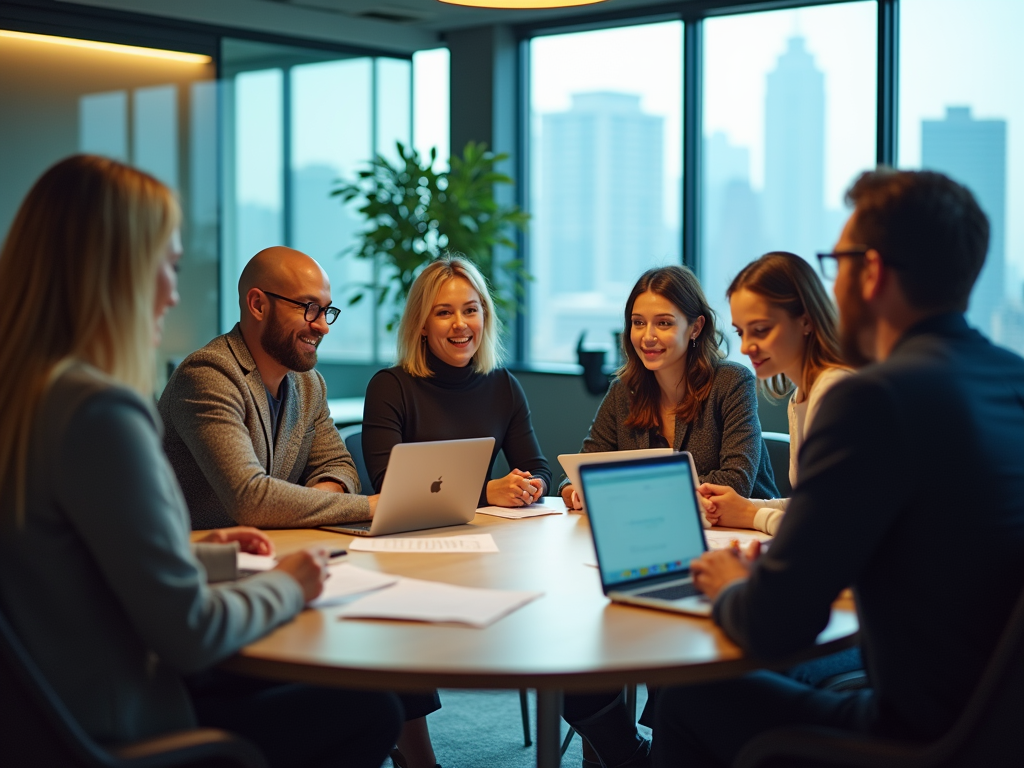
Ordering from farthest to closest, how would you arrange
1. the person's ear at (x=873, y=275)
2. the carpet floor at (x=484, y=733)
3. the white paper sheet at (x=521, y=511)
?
the carpet floor at (x=484, y=733) → the white paper sheet at (x=521, y=511) → the person's ear at (x=873, y=275)

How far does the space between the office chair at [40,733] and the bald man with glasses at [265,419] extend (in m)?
1.06

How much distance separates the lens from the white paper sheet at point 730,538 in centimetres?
230

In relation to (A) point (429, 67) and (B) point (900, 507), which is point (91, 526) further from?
(A) point (429, 67)

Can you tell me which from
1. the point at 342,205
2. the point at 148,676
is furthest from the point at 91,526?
the point at 342,205

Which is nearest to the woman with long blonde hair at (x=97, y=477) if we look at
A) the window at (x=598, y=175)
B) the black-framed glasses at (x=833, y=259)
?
the black-framed glasses at (x=833, y=259)

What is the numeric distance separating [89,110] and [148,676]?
432cm

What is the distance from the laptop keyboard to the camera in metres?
1.85

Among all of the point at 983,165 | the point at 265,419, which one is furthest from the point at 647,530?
the point at 983,165

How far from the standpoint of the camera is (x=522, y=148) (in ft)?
21.8

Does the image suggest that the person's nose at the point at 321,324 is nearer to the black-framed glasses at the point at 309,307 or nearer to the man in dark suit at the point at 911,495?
the black-framed glasses at the point at 309,307

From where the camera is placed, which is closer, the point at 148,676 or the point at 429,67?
the point at 148,676

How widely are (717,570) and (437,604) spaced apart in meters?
0.49

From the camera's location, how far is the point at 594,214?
6.31 m

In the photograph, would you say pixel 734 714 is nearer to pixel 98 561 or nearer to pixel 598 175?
pixel 98 561
